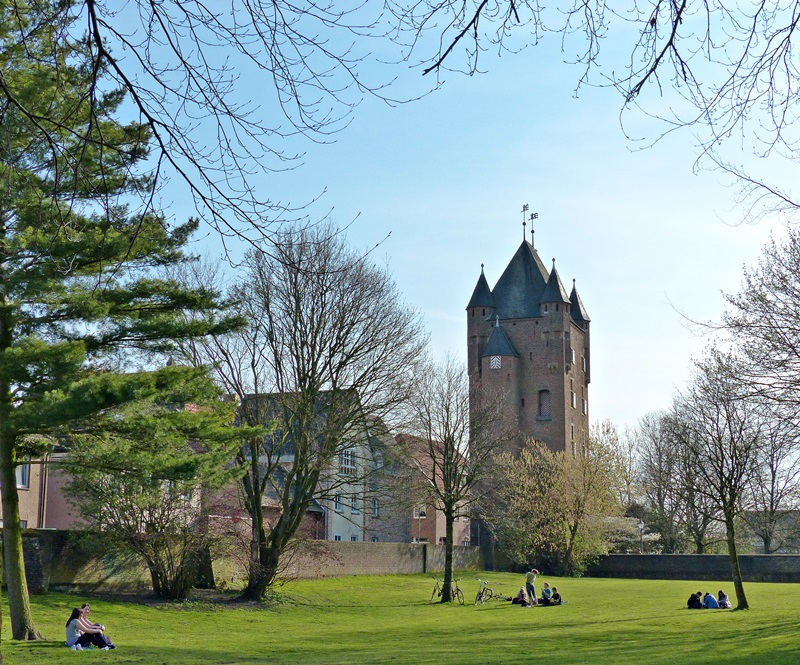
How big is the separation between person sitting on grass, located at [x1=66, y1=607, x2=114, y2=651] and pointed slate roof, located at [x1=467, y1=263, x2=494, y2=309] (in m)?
65.5

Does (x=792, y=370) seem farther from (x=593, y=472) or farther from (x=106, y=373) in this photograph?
(x=593, y=472)

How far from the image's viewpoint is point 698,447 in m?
28.0

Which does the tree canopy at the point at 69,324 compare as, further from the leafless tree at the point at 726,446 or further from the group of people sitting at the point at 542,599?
the group of people sitting at the point at 542,599

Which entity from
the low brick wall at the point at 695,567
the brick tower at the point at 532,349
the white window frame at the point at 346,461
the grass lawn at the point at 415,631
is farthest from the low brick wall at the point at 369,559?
the brick tower at the point at 532,349

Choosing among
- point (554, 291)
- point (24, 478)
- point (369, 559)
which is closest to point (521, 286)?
point (554, 291)

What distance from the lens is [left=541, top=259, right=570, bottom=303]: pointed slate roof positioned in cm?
7925

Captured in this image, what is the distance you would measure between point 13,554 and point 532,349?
6440 centimetres

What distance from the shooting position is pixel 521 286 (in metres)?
81.7

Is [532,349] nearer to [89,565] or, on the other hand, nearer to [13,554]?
[89,565]

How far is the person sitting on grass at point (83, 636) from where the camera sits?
16609 mm

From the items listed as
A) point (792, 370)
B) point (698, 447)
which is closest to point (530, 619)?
point (698, 447)

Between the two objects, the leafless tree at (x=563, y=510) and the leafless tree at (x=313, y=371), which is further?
the leafless tree at (x=563, y=510)

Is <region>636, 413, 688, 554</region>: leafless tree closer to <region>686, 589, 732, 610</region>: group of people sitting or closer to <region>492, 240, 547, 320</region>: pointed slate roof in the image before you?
<region>492, 240, 547, 320</region>: pointed slate roof

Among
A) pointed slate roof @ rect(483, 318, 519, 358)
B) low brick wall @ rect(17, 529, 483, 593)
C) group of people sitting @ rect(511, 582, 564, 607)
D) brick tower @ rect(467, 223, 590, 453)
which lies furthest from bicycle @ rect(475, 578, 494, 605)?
pointed slate roof @ rect(483, 318, 519, 358)
